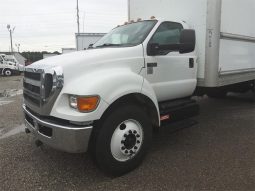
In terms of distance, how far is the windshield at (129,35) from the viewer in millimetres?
4797

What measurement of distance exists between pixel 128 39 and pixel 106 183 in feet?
7.22

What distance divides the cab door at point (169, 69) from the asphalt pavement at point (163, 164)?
0.56 metres

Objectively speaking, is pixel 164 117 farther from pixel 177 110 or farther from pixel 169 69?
pixel 169 69

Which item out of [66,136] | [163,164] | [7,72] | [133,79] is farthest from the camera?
[7,72]

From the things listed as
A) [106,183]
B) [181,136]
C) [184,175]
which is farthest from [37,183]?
[181,136]

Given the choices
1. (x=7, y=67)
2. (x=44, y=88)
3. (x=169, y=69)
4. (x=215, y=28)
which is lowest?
(x=7, y=67)

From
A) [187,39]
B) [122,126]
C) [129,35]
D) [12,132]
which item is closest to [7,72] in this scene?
[12,132]

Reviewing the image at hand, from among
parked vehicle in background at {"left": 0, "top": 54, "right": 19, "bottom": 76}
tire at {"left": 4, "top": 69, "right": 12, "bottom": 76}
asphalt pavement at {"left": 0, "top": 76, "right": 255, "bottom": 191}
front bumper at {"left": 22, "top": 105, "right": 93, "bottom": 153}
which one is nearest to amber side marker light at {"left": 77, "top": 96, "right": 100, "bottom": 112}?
front bumper at {"left": 22, "top": 105, "right": 93, "bottom": 153}

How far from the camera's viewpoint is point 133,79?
13.8ft

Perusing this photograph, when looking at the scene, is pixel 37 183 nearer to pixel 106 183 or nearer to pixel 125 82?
pixel 106 183

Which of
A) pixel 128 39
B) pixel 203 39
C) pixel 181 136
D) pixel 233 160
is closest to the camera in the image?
pixel 233 160

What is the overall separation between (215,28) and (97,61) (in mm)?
2346

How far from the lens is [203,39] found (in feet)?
17.7

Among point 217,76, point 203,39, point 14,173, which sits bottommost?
point 14,173
